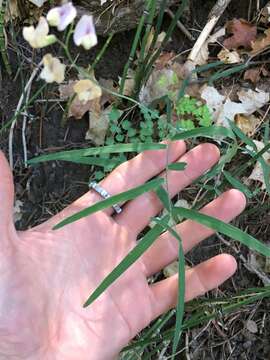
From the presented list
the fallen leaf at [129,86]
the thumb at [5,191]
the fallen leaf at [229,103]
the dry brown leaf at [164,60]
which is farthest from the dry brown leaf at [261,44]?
the thumb at [5,191]

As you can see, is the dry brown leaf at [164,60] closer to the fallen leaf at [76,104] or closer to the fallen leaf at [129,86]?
the fallen leaf at [129,86]

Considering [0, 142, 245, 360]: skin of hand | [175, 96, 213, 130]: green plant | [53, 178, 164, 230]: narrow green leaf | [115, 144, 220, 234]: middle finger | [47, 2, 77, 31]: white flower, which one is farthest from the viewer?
[175, 96, 213, 130]: green plant

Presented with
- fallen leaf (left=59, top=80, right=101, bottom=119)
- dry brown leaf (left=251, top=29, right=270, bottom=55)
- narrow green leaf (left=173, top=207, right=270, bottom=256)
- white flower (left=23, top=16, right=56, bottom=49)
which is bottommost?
fallen leaf (left=59, top=80, right=101, bottom=119)

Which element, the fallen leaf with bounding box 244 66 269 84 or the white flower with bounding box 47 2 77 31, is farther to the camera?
the fallen leaf with bounding box 244 66 269 84

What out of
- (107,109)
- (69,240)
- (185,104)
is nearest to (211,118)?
(185,104)

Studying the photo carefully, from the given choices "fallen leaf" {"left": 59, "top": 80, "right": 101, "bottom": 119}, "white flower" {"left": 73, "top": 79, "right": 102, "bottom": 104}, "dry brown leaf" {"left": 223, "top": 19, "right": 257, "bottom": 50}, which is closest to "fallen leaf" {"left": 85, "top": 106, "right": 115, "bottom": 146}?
"fallen leaf" {"left": 59, "top": 80, "right": 101, "bottom": 119}

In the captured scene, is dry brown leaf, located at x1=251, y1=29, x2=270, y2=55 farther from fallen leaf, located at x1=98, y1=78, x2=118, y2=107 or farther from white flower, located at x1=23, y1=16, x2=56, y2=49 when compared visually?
white flower, located at x1=23, y1=16, x2=56, y2=49

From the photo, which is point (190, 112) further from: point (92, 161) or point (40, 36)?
point (40, 36)
